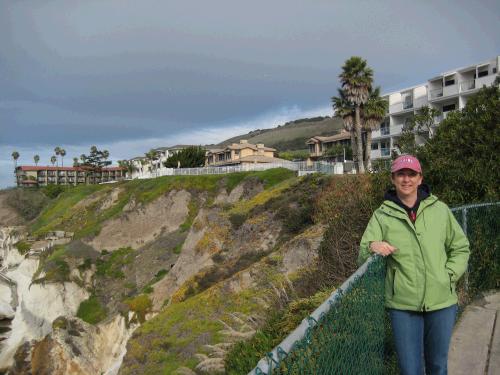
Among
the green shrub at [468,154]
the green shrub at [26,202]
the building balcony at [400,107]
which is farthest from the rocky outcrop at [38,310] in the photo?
the green shrub at [26,202]

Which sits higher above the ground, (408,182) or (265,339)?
(408,182)

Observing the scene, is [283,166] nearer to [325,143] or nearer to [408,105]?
[408,105]

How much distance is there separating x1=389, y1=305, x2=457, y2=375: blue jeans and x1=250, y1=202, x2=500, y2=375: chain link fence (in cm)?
39

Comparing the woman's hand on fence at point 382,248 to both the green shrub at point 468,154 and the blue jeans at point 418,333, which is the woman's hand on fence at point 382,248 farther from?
the green shrub at point 468,154

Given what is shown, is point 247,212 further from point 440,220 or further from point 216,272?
point 440,220

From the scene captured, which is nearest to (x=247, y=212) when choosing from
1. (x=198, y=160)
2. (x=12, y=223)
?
(x=198, y=160)

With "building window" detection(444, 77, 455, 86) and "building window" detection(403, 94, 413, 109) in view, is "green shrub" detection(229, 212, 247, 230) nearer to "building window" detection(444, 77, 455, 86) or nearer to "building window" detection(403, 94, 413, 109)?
"building window" detection(444, 77, 455, 86)

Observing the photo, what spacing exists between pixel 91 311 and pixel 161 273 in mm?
7976

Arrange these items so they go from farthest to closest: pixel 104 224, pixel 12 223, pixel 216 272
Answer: pixel 12 223 → pixel 104 224 → pixel 216 272

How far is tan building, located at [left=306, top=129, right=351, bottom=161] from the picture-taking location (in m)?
88.7

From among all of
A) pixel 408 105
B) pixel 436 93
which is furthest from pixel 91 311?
pixel 436 93

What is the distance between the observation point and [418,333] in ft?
12.0

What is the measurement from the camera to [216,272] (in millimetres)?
24719

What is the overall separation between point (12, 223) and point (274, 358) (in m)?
107
